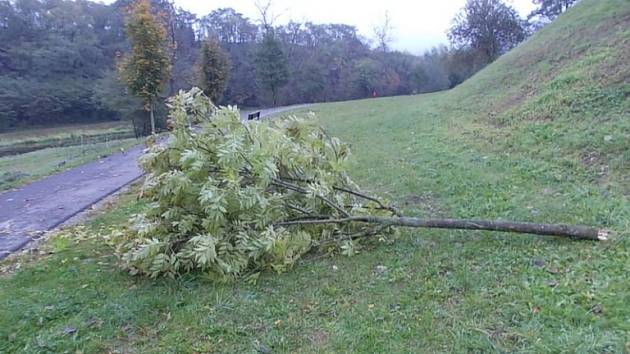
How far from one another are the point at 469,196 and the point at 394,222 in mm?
1593

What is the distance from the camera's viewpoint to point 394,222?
3848 millimetres

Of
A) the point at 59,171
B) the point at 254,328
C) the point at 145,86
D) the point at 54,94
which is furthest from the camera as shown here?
the point at 54,94

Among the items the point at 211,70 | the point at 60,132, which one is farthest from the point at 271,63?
the point at 60,132

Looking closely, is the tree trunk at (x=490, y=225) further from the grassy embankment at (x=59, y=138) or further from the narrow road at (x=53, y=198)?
the grassy embankment at (x=59, y=138)

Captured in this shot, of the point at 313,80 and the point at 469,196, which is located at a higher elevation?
the point at 313,80

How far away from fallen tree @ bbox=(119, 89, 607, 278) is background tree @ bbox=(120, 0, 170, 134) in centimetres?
908

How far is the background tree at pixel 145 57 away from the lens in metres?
12.1

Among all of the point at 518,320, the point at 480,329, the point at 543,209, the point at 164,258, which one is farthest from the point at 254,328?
the point at 543,209

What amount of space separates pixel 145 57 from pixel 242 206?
10.4 meters

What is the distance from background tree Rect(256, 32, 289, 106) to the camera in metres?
33.6

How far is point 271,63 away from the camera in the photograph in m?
33.7

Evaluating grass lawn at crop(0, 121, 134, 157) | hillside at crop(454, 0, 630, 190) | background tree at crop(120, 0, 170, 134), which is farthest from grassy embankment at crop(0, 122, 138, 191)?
hillside at crop(454, 0, 630, 190)

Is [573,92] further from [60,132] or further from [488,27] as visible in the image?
[60,132]

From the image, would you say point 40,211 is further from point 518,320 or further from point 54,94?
point 54,94
